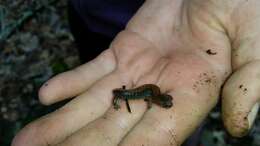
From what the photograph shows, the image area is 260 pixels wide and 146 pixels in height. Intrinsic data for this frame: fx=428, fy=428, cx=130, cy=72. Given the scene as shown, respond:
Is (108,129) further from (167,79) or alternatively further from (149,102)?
(167,79)

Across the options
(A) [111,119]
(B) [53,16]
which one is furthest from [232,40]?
(B) [53,16]

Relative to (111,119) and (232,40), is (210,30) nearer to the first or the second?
(232,40)

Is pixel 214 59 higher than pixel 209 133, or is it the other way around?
pixel 214 59

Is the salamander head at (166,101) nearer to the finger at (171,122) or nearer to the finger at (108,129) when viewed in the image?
the finger at (171,122)

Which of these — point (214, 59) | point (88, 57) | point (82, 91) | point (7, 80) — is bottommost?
point (7, 80)

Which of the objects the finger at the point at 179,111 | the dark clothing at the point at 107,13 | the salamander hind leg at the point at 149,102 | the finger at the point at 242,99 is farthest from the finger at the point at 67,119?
the dark clothing at the point at 107,13

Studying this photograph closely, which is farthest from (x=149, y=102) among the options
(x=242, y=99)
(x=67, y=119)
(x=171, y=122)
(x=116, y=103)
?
(x=242, y=99)
